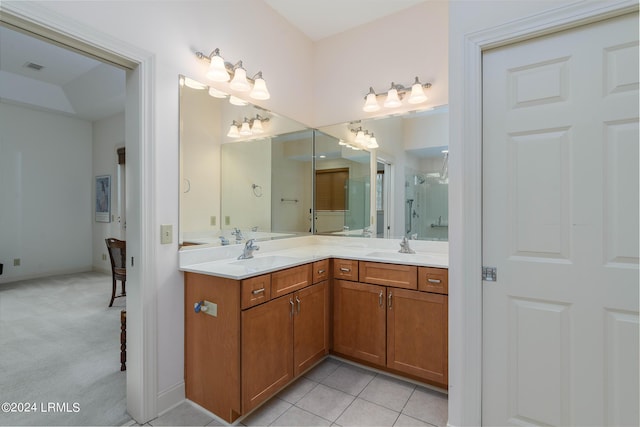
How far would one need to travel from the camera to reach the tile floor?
66.8 inches

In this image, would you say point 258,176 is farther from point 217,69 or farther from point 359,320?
point 359,320

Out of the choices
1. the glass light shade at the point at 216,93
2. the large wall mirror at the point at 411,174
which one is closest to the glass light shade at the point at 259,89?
the glass light shade at the point at 216,93

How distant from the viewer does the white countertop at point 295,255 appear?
1827 millimetres

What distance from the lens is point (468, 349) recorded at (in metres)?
1.50

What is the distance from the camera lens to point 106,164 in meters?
5.39

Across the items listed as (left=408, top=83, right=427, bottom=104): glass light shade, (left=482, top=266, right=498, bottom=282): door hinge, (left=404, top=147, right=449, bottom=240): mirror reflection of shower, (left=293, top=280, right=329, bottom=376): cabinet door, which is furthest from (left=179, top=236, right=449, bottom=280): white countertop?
(left=408, top=83, right=427, bottom=104): glass light shade

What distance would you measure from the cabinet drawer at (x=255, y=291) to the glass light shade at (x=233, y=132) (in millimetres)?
1247

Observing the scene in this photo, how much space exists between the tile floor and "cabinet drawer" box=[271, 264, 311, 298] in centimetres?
70

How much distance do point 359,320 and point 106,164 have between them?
556cm

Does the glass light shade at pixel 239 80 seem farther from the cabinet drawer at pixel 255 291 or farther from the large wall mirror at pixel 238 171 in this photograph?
the cabinet drawer at pixel 255 291

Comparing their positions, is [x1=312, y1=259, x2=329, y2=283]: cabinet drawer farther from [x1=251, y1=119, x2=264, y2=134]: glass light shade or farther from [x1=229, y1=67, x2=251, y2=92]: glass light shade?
[x1=229, y1=67, x2=251, y2=92]: glass light shade

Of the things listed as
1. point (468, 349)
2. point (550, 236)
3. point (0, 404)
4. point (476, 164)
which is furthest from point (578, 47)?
point (0, 404)

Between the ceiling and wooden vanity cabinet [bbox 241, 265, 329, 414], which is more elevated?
the ceiling

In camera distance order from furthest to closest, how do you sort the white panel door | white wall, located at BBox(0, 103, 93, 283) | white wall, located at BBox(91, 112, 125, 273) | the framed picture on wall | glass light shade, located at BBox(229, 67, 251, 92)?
the framed picture on wall < white wall, located at BBox(91, 112, 125, 273) < white wall, located at BBox(0, 103, 93, 283) < glass light shade, located at BBox(229, 67, 251, 92) < the white panel door
